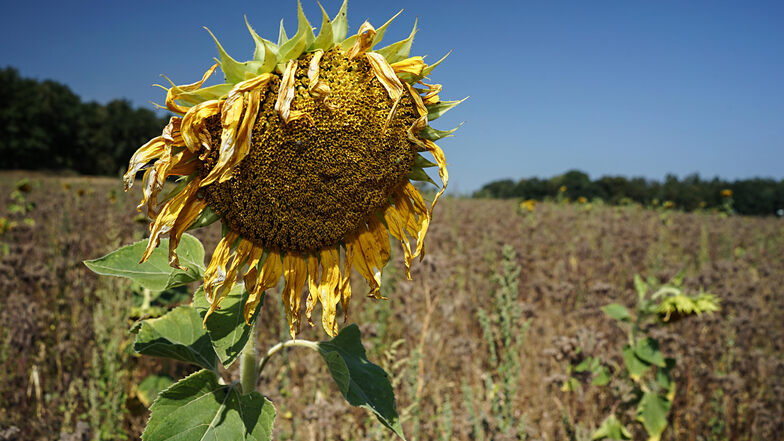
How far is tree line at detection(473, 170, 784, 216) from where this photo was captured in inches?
881

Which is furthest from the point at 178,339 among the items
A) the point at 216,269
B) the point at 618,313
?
the point at 618,313

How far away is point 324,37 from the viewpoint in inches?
46.7

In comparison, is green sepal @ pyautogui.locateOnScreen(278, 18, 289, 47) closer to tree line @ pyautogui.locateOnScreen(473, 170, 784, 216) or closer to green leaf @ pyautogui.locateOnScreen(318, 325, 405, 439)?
green leaf @ pyautogui.locateOnScreen(318, 325, 405, 439)

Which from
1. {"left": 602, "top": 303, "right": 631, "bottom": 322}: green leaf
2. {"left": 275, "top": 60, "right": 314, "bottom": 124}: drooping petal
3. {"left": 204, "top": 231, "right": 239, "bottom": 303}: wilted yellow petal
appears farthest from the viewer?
{"left": 602, "top": 303, "right": 631, "bottom": 322}: green leaf

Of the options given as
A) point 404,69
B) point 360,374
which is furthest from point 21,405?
point 404,69

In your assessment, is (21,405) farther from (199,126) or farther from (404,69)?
(404,69)

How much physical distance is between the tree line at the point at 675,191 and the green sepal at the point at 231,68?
17969 mm

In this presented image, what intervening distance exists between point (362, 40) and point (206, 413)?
3.51 ft

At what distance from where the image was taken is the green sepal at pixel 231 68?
3.64 feet

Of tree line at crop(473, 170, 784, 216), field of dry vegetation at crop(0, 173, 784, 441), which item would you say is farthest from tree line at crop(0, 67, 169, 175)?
field of dry vegetation at crop(0, 173, 784, 441)

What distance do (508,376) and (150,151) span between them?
2.21 metres

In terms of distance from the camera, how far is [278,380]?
313 centimetres

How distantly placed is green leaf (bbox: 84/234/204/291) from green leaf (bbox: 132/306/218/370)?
15 centimetres

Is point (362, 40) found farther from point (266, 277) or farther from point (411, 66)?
point (266, 277)
